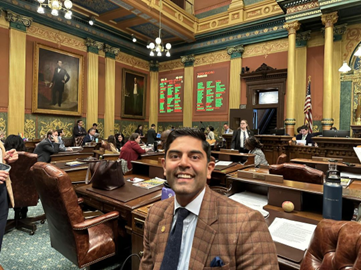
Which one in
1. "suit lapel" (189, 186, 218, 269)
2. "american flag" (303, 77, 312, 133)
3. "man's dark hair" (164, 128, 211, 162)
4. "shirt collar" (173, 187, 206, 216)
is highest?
"american flag" (303, 77, 312, 133)

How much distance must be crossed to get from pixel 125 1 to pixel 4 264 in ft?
25.5

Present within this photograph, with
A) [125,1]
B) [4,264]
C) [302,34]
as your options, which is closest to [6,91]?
[125,1]

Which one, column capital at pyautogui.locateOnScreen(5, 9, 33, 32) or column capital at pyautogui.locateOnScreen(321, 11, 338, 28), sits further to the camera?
column capital at pyautogui.locateOnScreen(5, 9, 33, 32)

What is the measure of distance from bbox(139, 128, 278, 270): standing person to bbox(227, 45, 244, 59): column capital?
30.7ft

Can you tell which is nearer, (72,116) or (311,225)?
(311,225)

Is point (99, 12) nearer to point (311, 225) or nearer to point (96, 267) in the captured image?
point (96, 267)

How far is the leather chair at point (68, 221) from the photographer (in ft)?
5.70

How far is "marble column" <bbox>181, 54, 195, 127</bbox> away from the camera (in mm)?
10781

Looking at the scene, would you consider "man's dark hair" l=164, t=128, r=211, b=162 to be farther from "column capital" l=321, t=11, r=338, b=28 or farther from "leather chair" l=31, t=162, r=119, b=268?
"column capital" l=321, t=11, r=338, b=28

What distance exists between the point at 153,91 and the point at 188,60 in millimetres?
2488

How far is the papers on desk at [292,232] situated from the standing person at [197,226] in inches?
21.0

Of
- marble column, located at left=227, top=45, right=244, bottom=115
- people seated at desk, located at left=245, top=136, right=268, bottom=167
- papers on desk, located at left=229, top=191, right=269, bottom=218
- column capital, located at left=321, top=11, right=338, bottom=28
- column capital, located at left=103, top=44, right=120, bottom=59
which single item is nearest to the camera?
papers on desk, located at left=229, top=191, right=269, bottom=218

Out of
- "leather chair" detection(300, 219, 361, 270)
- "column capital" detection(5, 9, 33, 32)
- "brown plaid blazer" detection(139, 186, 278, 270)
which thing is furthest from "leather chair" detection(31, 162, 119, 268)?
"column capital" detection(5, 9, 33, 32)

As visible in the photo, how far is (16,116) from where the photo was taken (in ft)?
24.5
